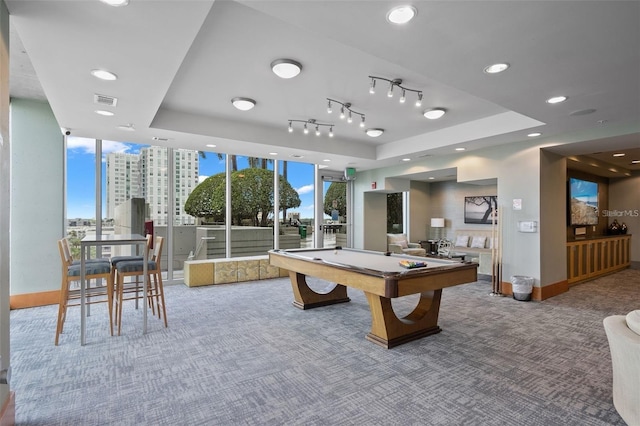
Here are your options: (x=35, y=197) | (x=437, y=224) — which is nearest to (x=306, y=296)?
(x=35, y=197)

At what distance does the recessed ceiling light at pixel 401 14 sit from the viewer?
1.95 m

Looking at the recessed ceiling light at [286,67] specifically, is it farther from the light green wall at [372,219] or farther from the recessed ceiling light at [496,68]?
the light green wall at [372,219]

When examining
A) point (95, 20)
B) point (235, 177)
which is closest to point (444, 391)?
point (95, 20)

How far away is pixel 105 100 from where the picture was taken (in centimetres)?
348

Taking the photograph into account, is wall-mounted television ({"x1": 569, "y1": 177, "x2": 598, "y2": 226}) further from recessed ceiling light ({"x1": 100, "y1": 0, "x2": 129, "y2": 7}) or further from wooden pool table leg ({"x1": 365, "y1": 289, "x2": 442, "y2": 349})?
recessed ceiling light ({"x1": 100, "y1": 0, "x2": 129, "y2": 7})

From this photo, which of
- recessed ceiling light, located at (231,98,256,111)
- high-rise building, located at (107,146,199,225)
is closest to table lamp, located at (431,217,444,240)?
high-rise building, located at (107,146,199,225)

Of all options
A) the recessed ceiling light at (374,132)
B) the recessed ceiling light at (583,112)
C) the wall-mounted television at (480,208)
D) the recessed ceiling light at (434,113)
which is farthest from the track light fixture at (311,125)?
the wall-mounted television at (480,208)

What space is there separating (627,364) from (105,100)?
4.88 m

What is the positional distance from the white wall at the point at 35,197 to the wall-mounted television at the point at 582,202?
30.6 ft

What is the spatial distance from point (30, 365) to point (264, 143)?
3.90 metres

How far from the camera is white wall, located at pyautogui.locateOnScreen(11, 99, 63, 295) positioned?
4762 millimetres

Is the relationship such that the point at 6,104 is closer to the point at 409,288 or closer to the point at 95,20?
the point at 95,20

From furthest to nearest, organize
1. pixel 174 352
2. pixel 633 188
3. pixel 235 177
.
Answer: pixel 633 188 < pixel 235 177 < pixel 174 352

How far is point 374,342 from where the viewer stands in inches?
134
